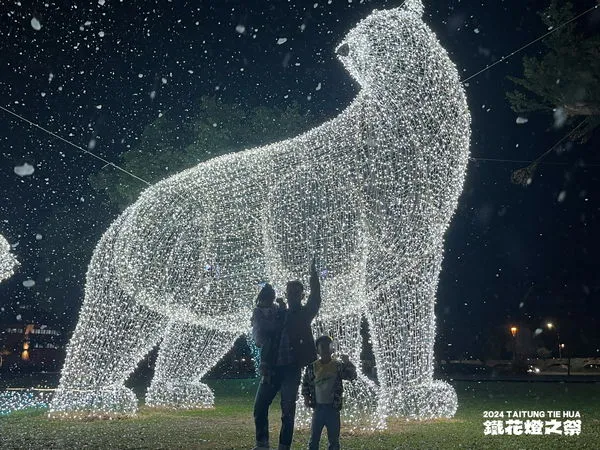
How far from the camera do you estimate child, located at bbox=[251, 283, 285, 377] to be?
5.14 m

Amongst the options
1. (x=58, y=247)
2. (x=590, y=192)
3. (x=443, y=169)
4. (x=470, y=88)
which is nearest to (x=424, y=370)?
(x=443, y=169)

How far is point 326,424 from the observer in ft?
17.5

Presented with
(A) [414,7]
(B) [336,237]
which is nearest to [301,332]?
(B) [336,237]

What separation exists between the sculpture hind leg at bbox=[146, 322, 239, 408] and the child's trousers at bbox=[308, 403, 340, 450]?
3066 millimetres

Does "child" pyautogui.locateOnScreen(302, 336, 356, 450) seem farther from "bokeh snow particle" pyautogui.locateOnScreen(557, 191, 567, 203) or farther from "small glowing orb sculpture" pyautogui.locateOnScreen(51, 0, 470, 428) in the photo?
"bokeh snow particle" pyautogui.locateOnScreen(557, 191, 567, 203)

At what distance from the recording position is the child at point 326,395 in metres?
5.26

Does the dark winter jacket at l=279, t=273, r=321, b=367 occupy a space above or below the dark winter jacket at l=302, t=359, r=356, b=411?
above

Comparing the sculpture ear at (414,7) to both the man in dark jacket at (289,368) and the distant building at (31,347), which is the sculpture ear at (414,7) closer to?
the man in dark jacket at (289,368)

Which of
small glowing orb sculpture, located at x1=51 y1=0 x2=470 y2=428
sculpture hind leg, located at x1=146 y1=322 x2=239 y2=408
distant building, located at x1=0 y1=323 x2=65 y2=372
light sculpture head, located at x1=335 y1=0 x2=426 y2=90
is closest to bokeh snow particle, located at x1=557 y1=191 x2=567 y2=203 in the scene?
small glowing orb sculpture, located at x1=51 y1=0 x2=470 y2=428

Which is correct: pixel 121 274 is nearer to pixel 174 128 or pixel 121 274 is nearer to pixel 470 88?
pixel 174 128

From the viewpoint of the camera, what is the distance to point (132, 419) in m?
7.91

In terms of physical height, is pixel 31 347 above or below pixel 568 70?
below

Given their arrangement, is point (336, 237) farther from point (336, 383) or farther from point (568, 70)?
point (568, 70)

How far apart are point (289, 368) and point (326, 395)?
0.39m
